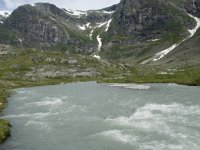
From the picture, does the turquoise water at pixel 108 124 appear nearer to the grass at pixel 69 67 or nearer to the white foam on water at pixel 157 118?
the white foam on water at pixel 157 118

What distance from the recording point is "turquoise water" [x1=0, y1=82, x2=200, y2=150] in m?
41.2

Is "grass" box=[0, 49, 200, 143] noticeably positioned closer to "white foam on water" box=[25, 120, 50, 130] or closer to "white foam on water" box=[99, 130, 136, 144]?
"white foam on water" box=[25, 120, 50, 130]

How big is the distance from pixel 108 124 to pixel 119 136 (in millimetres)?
7025

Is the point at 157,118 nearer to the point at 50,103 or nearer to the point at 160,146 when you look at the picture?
the point at 160,146

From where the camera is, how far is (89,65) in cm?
18275

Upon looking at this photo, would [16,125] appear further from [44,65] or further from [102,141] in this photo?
[44,65]

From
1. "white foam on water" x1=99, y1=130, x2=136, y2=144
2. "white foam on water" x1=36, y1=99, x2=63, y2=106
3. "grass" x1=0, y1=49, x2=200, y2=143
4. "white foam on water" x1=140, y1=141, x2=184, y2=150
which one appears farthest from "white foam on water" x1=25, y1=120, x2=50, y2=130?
"grass" x1=0, y1=49, x2=200, y2=143

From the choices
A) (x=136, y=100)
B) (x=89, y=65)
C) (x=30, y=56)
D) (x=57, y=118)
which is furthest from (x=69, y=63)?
(x=57, y=118)

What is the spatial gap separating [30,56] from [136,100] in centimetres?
13158

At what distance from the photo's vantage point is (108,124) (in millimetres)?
50750

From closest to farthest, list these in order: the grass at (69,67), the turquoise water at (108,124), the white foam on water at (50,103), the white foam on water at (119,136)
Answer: the turquoise water at (108,124) → the white foam on water at (119,136) → the white foam on water at (50,103) → the grass at (69,67)

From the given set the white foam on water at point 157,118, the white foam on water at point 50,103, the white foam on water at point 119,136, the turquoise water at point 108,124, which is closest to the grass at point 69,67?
the white foam on water at point 50,103

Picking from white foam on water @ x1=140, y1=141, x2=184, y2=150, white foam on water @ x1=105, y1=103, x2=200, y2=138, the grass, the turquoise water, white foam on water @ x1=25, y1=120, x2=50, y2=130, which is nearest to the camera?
white foam on water @ x1=140, y1=141, x2=184, y2=150

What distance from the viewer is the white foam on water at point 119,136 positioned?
4190 cm
